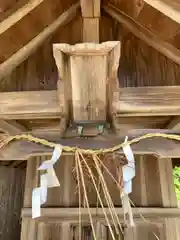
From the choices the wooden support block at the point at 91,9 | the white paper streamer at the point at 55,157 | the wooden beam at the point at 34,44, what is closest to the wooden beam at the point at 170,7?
the wooden support block at the point at 91,9

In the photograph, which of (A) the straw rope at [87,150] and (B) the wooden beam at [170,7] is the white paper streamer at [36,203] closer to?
(A) the straw rope at [87,150]

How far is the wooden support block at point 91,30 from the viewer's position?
1.49 metres

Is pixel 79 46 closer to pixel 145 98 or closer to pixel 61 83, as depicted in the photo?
pixel 61 83

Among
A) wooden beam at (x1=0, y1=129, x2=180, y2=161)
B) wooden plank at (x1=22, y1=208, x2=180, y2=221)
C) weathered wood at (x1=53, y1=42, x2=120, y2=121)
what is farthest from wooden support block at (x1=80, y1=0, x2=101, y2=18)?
wooden plank at (x1=22, y1=208, x2=180, y2=221)

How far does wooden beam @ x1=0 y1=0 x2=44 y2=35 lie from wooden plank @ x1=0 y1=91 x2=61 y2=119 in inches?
13.1

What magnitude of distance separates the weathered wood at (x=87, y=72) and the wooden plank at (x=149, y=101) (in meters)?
0.08

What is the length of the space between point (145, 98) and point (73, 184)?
0.72 meters

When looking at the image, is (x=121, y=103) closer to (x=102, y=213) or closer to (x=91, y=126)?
(x=91, y=126)

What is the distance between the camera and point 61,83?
48.9 inches

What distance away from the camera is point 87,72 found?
119 cm

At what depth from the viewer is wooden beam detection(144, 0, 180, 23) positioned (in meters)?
1.42

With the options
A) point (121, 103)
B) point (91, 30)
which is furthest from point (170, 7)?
point (121, 103)

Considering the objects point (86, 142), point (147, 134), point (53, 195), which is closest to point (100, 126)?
point (86, 142)

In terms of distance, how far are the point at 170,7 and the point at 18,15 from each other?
0.66 metres
